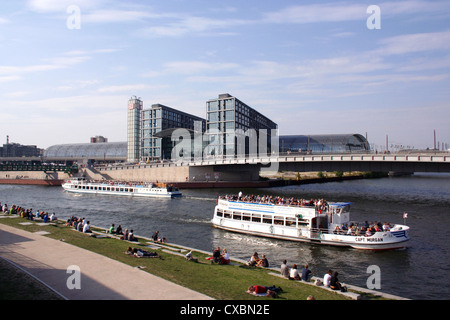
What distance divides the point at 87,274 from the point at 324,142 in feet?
565

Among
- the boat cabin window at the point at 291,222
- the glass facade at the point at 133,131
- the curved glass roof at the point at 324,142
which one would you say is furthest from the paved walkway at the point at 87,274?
the curved glass roof at the point at 324,142

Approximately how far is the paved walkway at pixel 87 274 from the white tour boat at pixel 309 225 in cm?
2077

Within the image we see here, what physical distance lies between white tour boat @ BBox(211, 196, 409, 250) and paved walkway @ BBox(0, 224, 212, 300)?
2077 cm

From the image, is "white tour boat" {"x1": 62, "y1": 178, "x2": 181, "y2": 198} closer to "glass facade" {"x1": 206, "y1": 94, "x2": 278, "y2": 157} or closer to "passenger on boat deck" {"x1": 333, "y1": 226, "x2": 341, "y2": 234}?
"glass facade" {"x1": 206, "y1": 94, "x2": 278, "y2": 157}

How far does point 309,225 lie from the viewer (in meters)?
35.6

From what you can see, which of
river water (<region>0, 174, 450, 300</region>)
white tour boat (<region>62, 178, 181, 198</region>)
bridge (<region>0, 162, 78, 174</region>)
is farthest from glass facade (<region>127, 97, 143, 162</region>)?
river water (<region>0, 174, 450, 300</region>)

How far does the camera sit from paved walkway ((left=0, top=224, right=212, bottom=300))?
15266 millimetres

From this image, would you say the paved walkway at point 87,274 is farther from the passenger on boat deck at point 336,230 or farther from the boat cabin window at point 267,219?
the passenger on boat deck at point 336,230

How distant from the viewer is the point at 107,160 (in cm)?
19100

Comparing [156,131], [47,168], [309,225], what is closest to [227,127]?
[156,131]

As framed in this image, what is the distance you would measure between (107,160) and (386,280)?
184 metres

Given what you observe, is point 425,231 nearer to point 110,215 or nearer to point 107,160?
point 110,215
